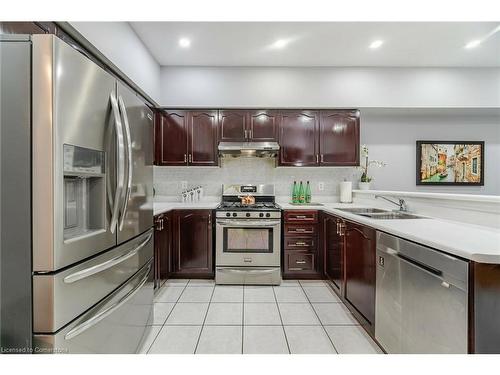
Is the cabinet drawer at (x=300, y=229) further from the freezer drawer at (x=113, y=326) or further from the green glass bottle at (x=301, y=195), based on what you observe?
the freezer drawer at (x=113, y=326)

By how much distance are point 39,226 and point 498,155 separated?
5.46 metres

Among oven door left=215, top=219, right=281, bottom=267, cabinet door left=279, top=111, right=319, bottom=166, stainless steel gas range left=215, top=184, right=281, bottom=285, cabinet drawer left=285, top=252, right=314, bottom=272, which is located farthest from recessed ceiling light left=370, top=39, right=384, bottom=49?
cabinet drawer left=285, top=252, right=314, bottom=272

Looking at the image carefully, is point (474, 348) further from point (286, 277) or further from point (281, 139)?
point (281, 139)

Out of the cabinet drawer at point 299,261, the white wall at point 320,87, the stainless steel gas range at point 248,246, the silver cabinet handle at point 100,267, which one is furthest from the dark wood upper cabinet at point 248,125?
the silver cabinet handle at point 100,267

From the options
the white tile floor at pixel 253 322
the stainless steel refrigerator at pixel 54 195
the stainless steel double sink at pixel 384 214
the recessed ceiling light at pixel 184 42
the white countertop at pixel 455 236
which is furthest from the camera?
the recessed ceiling light at pixel 184 42

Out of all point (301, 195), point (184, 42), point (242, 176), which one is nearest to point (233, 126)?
point (242, 176)

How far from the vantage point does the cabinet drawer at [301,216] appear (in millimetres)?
3023

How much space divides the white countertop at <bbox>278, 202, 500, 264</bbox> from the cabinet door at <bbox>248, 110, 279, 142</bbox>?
182cm

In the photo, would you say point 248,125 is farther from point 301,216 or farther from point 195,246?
point 195,246

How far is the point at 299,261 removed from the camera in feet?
9.91

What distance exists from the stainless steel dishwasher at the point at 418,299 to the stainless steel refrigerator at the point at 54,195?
1607 millimetres

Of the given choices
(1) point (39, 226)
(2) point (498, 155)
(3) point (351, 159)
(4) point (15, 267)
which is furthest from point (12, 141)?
(2) point (498, 155)

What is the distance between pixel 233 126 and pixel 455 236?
8.73ft

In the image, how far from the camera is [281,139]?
334 cm
